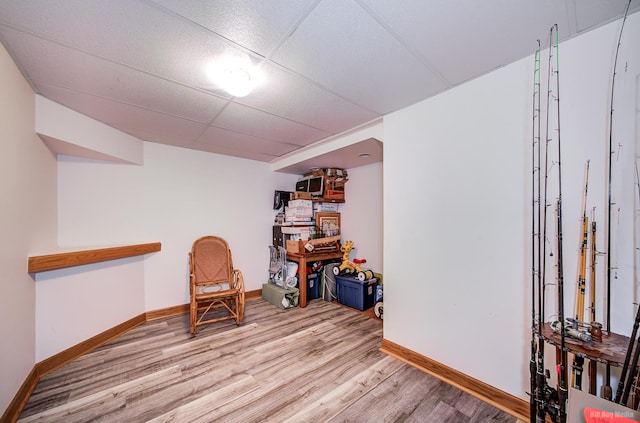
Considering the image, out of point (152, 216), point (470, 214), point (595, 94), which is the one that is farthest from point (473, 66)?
point (152, 216)

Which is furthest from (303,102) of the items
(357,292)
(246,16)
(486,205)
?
(357,292)

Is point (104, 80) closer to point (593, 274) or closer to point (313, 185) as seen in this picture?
point (313, 185)

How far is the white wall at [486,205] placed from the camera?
4.25 feet

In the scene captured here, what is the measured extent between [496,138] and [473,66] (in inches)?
19.9

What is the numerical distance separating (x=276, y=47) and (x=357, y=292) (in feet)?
9.74

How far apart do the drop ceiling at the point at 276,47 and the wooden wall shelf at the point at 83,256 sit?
128 centimetres

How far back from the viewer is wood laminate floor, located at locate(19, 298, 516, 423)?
5.11 feet

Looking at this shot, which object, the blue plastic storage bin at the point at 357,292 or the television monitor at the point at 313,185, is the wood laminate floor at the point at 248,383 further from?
the television monitor at the point at 313,185

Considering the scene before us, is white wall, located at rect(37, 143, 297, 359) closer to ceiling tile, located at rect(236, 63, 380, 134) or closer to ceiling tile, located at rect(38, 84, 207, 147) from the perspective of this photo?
ceiling tile, located at rect(38, 84, 207, 147)

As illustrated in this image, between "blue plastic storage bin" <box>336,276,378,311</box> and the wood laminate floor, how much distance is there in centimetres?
61

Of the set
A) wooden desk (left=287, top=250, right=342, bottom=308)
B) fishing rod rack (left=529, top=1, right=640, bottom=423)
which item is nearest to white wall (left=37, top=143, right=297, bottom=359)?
wooden desk (left=287, top=250, right=342, bottom=308)

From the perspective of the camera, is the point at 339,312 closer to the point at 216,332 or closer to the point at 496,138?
the point at 216,332

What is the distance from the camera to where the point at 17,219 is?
160cm

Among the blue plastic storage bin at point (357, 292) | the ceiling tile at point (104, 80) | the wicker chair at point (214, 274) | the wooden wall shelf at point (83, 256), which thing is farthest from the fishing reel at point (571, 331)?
the wooden wall shelf at point (83, 256)
